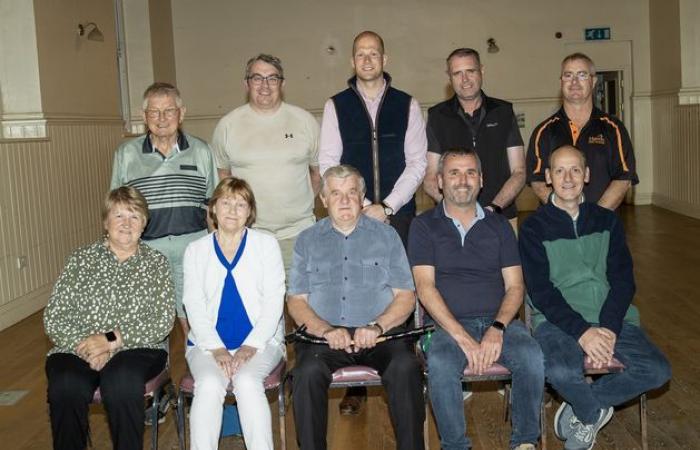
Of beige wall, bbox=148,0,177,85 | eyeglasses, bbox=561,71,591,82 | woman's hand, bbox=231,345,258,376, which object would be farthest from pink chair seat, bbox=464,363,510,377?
beige wall, bbox=148,0,177,85

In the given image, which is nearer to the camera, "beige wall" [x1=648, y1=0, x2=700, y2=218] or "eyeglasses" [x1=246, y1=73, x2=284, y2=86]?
"eyeglasses" [x1=246, y1=73, x2=284, y2=86]

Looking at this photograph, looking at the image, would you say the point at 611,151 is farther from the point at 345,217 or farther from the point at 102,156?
the point at 102,156

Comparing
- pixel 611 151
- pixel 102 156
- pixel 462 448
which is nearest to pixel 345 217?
pixel 462 448

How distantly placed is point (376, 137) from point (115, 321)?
60.8 inches

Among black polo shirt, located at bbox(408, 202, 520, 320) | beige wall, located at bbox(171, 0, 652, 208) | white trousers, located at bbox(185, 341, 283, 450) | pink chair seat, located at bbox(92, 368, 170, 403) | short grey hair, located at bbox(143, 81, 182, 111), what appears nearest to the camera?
white trousers, located at bbox(185, 341, 283, 450)

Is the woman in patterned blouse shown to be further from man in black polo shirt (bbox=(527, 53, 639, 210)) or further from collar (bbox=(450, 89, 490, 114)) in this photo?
man in black polo shirt (bbox=(527, 53, 639, 210))

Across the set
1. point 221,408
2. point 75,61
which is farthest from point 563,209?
point 75,61

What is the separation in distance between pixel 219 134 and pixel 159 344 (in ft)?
3.89

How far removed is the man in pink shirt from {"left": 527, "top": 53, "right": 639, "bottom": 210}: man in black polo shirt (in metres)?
0.65

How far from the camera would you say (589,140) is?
13.2ft

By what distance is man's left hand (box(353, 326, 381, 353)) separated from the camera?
128 inches

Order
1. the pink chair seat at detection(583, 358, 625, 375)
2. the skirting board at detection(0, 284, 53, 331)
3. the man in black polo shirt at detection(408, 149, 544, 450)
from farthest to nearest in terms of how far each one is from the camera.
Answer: the skirting board at detection(0, 284, 53, 331), the man in black polo shirt at detection(408, 149, 544, 450), the pink chair seat at detection(583, 358, 625, 375)

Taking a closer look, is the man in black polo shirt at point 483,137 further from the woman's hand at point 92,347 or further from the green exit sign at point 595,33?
the green exit sign at point 595,33

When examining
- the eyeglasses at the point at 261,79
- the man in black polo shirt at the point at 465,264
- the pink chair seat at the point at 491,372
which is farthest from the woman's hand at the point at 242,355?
the eyeglasses at the point at 261,79
